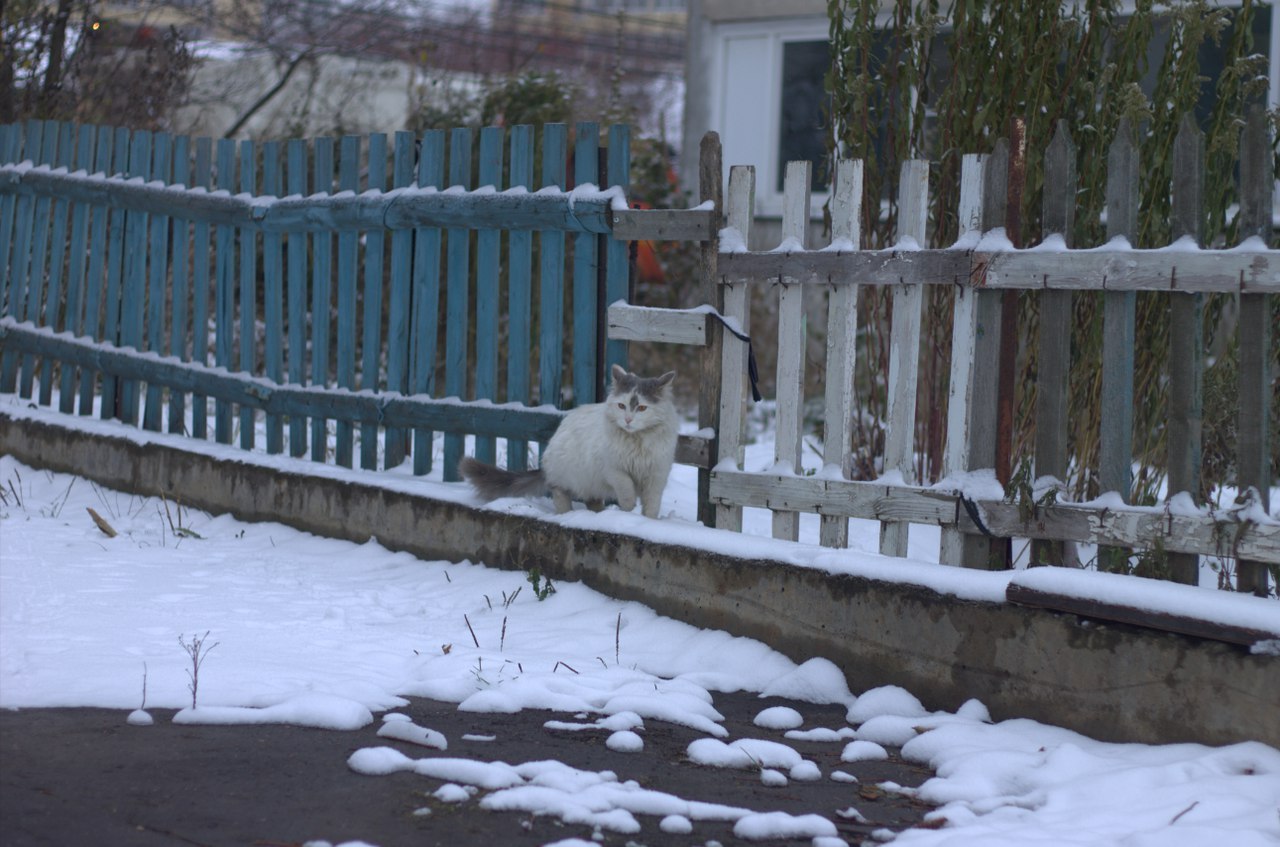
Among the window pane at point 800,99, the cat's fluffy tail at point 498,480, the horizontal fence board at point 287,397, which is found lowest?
the cat's fluffy tail at point 498,480

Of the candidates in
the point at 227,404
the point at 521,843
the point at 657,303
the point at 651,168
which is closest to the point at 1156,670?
the point at 521,843

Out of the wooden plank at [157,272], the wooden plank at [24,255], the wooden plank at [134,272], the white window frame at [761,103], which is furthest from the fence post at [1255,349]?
the white window frame at [761,103]

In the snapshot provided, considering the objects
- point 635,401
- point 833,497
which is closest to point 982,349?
point 833,497

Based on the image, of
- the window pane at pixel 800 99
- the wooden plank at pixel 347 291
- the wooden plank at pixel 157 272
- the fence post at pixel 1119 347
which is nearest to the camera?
the fence post at pixel 1119 347

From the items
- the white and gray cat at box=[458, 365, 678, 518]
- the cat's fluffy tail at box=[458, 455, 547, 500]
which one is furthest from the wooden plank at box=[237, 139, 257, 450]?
the white and gray cat at box=[458, 365, 678, 518]

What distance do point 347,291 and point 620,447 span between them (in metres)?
2.12

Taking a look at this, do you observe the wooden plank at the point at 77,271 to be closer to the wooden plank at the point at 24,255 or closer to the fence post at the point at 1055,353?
the wooden plank at the point at 24,255

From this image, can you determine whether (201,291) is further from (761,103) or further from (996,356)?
(761,103)

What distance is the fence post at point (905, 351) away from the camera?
4629 mm

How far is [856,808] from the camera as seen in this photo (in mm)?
3170

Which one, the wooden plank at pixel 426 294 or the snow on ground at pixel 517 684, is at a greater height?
the wooden plank at pixel 426 294

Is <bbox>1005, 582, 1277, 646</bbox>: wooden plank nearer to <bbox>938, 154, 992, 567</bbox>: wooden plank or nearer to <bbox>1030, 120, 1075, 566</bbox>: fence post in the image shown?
<bbox>1030, 120, 1075, 566</bbox>: fence post

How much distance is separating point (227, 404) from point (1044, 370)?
15.4ft

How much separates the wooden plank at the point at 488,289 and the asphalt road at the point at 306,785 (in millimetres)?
2493
